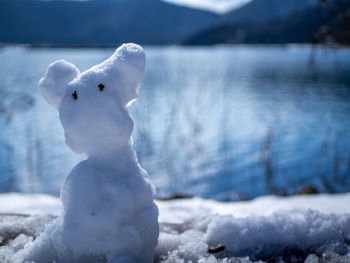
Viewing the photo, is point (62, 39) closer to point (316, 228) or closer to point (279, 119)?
point (279, 119)

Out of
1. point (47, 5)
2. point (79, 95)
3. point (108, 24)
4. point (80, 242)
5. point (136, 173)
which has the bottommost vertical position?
point (80, 242)

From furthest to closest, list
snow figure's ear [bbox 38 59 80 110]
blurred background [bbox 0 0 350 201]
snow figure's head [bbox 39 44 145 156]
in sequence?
blurred background [bbox 0 0 350 201]
snow figure's ear [bbox 38 59 80 110]
snow figure's head [bbox 39 44 145 156]

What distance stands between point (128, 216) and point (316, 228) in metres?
1.01

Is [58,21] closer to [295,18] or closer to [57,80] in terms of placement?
[295,18]

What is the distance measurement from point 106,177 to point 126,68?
1.54ft

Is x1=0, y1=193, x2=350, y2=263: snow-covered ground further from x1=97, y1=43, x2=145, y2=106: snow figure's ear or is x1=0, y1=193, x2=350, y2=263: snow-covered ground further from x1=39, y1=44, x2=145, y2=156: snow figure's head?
x1=97, y1=43, x2=145, y2=106: snow figure's ear

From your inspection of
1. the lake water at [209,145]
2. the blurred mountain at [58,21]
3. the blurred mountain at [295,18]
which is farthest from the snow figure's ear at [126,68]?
the blurred mountain at [58,21]

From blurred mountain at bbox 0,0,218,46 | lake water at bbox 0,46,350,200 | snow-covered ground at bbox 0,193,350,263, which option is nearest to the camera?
snow-covered ground at bbox 0,193,350,263

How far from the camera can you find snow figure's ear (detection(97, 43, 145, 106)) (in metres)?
1.45

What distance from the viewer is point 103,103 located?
4.56 feet

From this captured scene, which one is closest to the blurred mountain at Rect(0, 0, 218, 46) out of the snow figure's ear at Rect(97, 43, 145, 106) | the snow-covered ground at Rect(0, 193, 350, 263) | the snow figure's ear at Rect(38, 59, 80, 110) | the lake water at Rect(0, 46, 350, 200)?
the lake water at Rect(0, 46, 350, 200)

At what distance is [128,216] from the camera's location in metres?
1.46

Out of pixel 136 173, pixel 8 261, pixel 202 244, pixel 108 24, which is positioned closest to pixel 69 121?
pixel 136 173

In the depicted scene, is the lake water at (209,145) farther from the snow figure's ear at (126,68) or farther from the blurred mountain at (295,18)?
the snow figure's ear at (126,68)
